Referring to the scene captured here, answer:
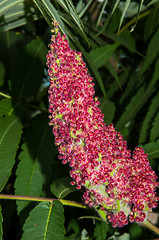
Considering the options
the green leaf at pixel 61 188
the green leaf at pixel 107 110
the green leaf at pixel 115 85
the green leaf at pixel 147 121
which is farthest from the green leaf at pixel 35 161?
the green leaf at pixel 115 85

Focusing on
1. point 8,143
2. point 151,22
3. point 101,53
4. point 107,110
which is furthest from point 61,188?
point 151,22

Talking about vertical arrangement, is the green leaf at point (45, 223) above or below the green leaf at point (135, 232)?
above

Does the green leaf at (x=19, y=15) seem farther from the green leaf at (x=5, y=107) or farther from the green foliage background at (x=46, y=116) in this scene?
the green leaf at (x=5, y=107)

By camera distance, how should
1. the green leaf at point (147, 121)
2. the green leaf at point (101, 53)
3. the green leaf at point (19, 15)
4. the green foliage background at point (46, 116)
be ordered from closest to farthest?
the green foliage background at point (46, 116), the green leaf at point (147, 121), the green leaf at point (19, 15), the green leaf at point (101, 53)

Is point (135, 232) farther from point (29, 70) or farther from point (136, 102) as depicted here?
point (29, 70)

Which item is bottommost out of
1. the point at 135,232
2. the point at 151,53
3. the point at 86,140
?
the point at 135,232

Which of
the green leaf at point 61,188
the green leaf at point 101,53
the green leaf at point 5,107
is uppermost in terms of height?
the green leaf at point 101,53

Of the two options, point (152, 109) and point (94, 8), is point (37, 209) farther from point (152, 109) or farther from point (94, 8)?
point (94, 8)
